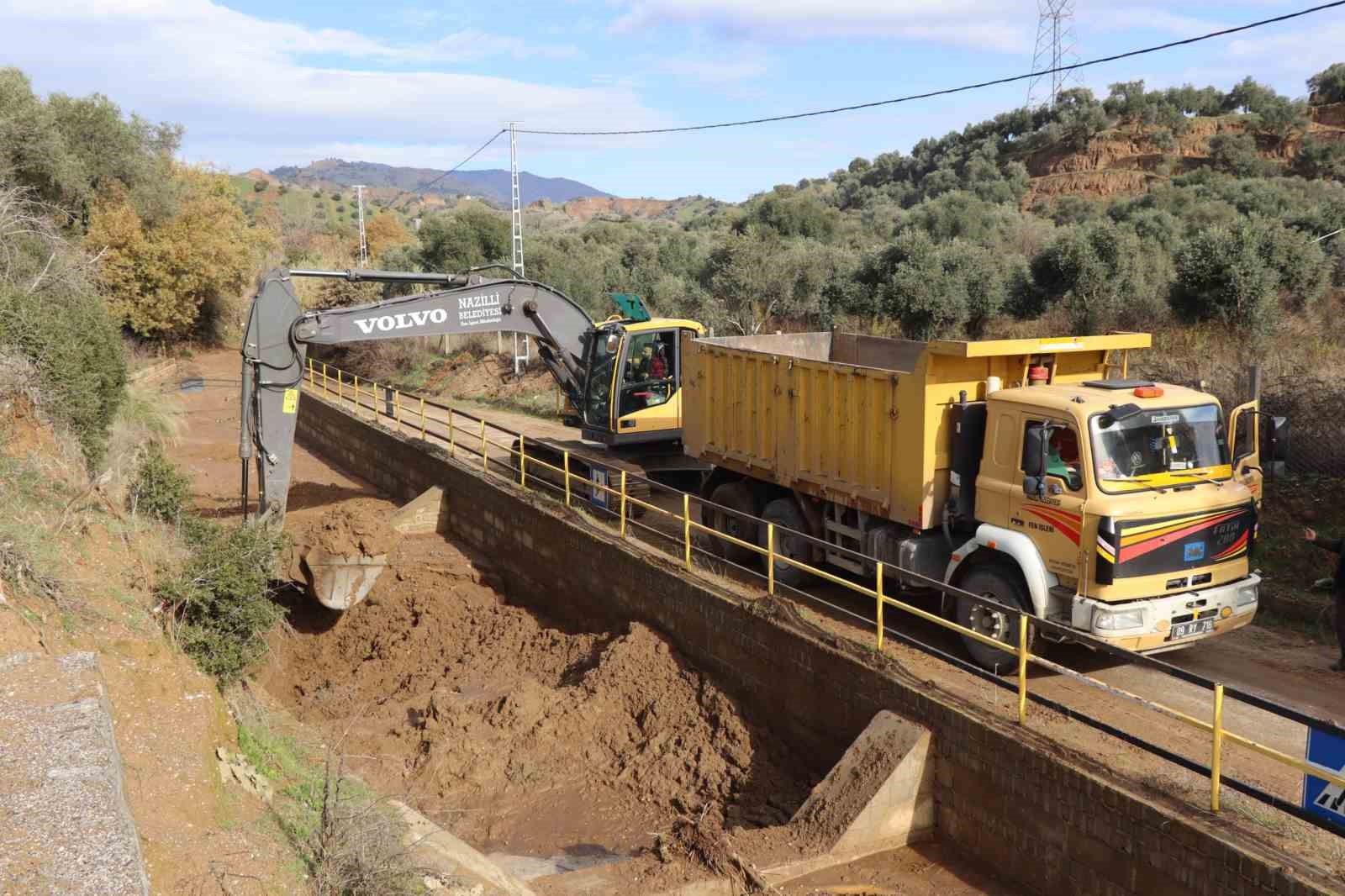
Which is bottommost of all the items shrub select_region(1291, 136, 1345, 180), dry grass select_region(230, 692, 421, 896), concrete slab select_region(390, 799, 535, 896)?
concrete slab select_region(390, 799, 535, 896)

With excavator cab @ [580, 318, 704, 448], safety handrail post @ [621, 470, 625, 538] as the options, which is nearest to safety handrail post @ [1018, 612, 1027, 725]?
safety handrail post @ [621, 470, 625, 538]

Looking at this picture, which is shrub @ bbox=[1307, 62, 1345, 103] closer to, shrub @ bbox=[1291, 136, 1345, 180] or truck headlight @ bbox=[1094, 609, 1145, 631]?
shrub @ bbox=[1291, 136, 1345, 180]

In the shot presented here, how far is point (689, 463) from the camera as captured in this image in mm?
15523

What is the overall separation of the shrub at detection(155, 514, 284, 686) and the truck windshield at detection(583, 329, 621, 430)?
228 inches

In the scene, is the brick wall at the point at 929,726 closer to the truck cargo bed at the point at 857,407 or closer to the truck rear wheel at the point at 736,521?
the truck rear wheel at the point at 736,521

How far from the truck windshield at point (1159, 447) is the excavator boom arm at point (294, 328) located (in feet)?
29.8

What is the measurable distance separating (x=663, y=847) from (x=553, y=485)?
7863 mm

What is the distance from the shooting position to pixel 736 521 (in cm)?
1276

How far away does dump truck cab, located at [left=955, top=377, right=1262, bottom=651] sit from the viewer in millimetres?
8242

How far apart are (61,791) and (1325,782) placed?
6.90 m

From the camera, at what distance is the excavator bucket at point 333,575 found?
14.5 metres

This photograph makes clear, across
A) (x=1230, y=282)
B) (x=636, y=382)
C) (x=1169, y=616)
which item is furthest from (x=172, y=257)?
(x=1169, y=616)

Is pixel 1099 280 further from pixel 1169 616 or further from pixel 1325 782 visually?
pixel 1325 782

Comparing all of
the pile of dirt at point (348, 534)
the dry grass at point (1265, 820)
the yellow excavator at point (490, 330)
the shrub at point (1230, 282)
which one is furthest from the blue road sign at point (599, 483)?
the shrub at point (1230, 282)
